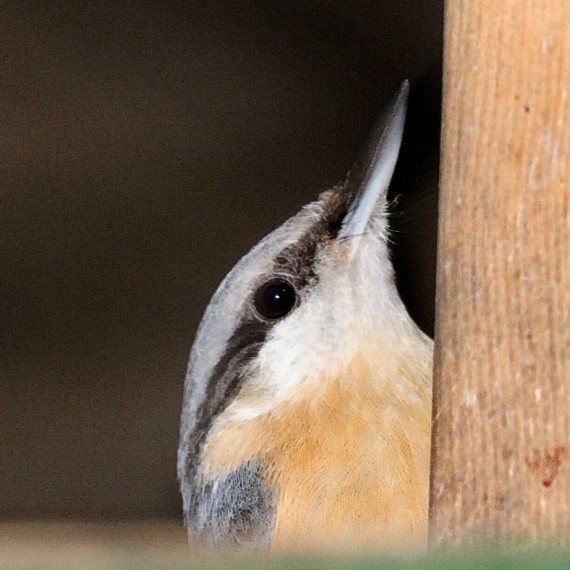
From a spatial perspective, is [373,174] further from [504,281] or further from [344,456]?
[504,281]

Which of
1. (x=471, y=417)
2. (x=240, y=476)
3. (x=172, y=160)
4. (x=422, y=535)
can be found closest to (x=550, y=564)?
(x=471, y=417)

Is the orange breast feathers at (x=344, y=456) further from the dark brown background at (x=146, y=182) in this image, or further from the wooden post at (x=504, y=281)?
the wooden post at (x=504, y=281)

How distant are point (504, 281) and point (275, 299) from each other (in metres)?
0.75

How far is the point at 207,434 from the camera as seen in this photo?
1464mm

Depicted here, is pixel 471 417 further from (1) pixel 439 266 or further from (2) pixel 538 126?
(2) pixel 538 126

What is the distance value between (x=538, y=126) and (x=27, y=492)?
1514 millimetres

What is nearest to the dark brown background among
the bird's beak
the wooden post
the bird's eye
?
the bird's beak

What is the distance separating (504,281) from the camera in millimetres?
731

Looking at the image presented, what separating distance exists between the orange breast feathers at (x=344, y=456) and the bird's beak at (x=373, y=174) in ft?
0.85

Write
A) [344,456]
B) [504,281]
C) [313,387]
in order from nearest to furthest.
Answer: [504,281] → [344,456] → [313,387]

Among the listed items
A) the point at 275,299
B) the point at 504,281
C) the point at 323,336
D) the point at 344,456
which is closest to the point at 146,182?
Result: the point at 275,299

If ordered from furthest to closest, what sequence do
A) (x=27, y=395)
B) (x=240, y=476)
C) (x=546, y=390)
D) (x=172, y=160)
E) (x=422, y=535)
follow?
1. (x=27, y=395)
2. (x=172, y=160)
3. (x=240, y=476)
4. (x=422, y=535)
5. (x=546, y=390)

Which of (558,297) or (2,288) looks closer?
(558,297)

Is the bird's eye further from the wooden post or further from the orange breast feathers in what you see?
the wooden post
